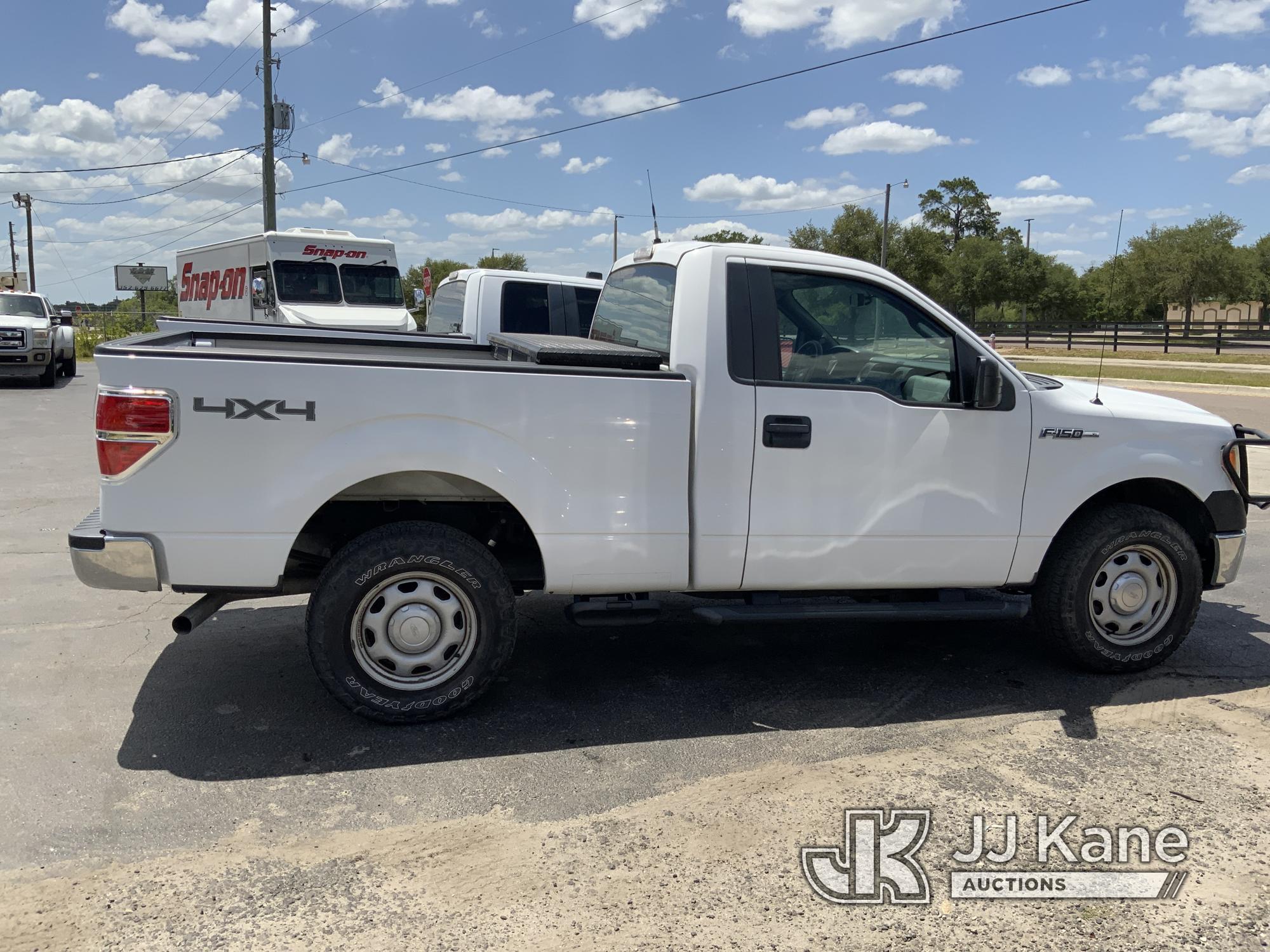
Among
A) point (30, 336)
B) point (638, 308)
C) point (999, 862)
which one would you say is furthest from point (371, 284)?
point (999, 862)

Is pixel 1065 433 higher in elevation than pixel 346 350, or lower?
lower

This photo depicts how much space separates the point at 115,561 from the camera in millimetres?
3998

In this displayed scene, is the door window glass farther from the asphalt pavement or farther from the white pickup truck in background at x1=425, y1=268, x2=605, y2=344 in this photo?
the white pickup truck in background at x1=425, y1=268, x2=605, y2=344

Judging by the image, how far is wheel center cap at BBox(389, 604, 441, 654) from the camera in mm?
4273

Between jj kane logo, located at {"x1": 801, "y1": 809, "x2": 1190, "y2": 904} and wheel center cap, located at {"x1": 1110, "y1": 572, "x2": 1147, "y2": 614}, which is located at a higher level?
wheel center cap, located at {"x1": 1110, "y1": 572, "x2": 1147, "y2": 614}

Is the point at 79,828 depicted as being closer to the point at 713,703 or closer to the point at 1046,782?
the point at 713,703

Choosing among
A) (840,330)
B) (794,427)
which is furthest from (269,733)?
(840,330)

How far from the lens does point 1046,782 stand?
3.97m

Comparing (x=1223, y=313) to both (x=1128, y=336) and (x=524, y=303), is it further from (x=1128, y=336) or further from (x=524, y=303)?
(x=524, y=303)

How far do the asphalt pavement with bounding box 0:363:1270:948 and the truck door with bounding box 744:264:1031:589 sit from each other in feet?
2.33

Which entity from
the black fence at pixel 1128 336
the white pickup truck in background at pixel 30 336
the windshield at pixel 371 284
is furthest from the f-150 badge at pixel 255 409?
the black fence at pixel 1128 336

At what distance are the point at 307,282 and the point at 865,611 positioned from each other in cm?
1645

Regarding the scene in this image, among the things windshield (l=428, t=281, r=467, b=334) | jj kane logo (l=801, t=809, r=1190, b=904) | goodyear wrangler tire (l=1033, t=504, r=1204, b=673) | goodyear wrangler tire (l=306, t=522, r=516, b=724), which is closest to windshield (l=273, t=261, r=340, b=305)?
windshield (l=428, t=281, r=467, b=334)

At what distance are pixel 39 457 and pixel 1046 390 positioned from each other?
35.1 feet
